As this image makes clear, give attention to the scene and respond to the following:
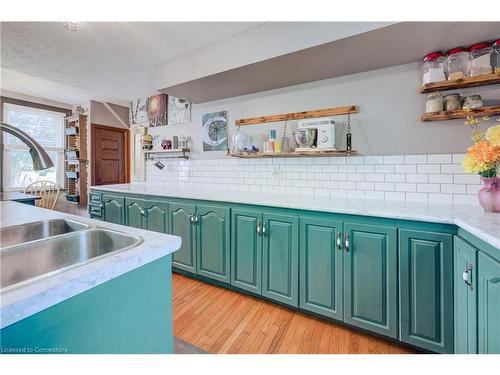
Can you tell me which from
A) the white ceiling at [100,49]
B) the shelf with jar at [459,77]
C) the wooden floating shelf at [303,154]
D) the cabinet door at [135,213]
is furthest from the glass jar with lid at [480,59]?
the cabinet door at [135,213]

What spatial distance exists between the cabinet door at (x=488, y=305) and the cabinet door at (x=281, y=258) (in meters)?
1.00

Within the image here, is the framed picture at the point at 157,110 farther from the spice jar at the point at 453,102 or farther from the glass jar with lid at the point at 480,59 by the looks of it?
the glass jar with lid at the point at 480,59

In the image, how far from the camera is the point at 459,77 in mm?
1671

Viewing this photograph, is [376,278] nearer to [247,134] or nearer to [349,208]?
[349,208]

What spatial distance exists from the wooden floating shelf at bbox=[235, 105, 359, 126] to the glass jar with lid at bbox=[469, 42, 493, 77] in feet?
2.54

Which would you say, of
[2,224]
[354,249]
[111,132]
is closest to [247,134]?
[354,249]

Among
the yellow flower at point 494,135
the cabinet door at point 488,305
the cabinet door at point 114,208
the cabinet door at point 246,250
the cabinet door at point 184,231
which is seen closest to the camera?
the cabinet door at point 488,305

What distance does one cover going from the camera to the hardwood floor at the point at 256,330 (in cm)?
153

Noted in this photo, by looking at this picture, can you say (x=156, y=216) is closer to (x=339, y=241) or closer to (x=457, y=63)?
(x=339, y=241)

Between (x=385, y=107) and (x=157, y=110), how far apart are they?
3.02m

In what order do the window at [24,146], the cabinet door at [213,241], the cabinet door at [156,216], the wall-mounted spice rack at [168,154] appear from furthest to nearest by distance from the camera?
1. the window at [24,146]
2. the wall-mounted spice rack at [168,154]
3. the cabinet door at [156,216]
4. the cabinet door at [213,241]

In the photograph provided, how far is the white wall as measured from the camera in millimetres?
1838
